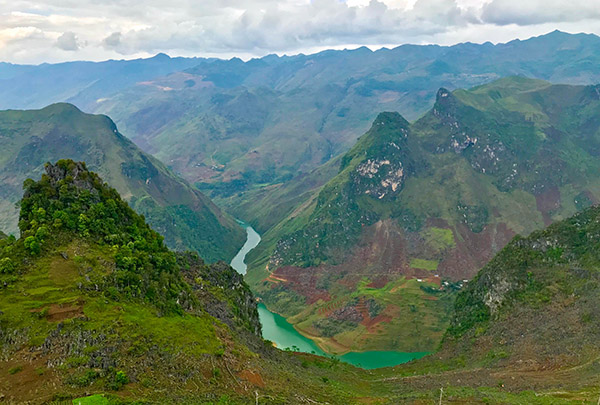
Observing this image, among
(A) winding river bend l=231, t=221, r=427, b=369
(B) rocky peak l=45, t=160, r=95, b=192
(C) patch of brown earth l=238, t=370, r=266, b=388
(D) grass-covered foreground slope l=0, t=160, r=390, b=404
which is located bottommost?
(A) winding river bend l=231, t=221, r=427, b=369

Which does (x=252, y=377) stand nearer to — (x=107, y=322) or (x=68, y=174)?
(x=107, y=322)

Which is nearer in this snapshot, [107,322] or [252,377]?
[107,322]

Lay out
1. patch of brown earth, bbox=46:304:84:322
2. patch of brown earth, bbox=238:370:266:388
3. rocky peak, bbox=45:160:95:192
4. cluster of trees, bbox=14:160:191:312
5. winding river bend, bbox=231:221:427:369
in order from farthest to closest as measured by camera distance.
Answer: winding river bend, bbox=231:221:427:369 < rocky peak, bbox=45:160:95:192 < cluster of trees, bbox=14:160:191:312 < patch of brown earth, bbox=238:370:266:388 < patch of brown earth, bbox=46:304:84:322

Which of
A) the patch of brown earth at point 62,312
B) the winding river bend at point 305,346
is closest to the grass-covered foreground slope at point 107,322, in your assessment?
the patch of brown earth at point 62,312

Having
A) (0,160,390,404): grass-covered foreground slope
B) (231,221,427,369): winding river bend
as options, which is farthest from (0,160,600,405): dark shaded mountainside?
(231,221,427,369): winding river bend

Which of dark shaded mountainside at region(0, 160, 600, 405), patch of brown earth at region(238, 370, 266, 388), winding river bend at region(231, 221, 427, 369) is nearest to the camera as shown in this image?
dark shaded mountainside at region(0, 160, 600, 405)

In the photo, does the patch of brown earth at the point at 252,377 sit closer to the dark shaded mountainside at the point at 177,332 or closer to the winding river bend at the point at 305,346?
the dark shaded mountainside at the point at 177,332

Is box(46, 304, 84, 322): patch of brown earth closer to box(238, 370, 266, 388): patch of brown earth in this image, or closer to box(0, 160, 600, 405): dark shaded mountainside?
box(0, 160, 600, 405): dark shaded mountainside

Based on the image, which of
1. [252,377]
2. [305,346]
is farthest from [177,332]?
[305,346]
